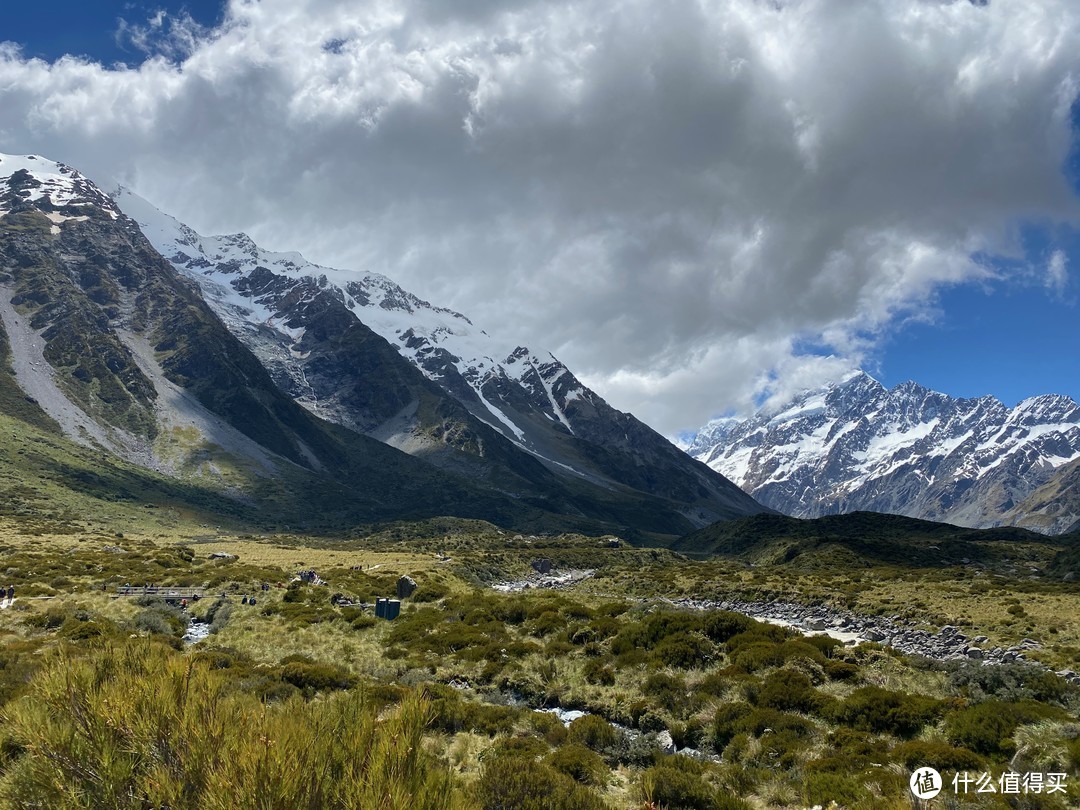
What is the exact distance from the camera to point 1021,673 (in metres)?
18.2

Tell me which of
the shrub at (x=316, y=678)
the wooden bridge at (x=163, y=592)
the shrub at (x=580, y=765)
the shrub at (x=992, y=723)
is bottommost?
the wooden bridge at (x=163, y=592)

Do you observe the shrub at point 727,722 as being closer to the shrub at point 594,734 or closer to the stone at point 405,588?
the shrub at point 594,734

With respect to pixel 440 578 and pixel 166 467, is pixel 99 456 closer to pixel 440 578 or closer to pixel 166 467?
pixel 166 467

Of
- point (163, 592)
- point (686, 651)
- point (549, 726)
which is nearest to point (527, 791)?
point (549, 726)

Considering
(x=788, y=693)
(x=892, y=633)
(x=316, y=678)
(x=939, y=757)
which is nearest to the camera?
(x=939, y=757)

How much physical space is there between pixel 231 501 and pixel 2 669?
171361 mm

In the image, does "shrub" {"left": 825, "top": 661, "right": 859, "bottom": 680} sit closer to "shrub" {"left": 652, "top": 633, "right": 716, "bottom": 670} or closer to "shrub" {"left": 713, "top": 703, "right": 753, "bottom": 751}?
"shrub" {"left": 652, "top": 633, "right": 716, "bottom": 670}

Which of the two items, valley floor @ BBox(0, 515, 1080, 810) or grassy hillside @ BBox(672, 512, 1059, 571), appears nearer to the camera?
valley floor @ BBox(0, 515, 1080, 810)

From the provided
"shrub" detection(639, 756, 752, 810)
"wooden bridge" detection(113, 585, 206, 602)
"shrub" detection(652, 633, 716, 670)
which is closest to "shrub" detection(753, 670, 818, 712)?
"shrub" detection(652, 633, 716, 670)

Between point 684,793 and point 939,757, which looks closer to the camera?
point 684,793

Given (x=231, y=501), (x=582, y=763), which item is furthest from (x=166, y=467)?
(x=582, y=763)

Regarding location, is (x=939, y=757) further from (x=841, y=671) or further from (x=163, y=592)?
(x=163, y=592)

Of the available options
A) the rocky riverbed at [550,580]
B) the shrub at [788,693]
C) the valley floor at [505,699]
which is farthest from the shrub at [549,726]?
the rocky riverbed at [550,580]

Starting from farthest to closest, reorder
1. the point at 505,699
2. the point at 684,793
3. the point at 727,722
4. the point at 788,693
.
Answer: the point at 505,699 → the point at 788,693 → the point at 727,722 → the point at 684,793
